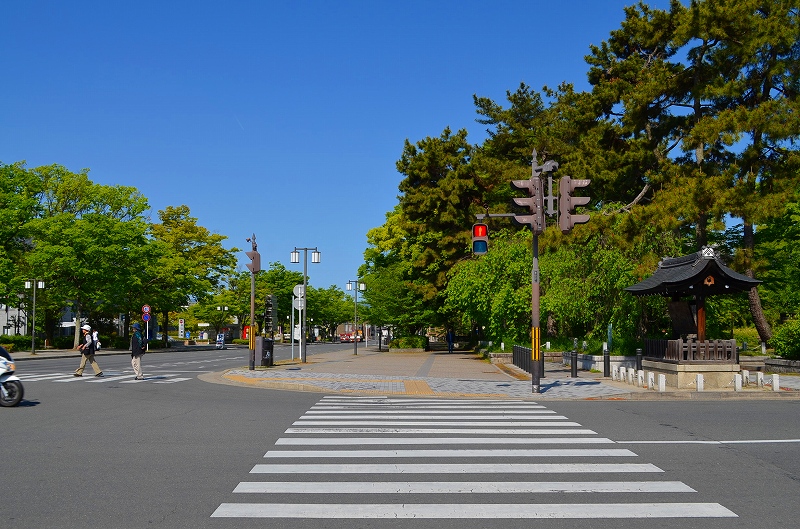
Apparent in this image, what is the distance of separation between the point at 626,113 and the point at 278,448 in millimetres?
28397

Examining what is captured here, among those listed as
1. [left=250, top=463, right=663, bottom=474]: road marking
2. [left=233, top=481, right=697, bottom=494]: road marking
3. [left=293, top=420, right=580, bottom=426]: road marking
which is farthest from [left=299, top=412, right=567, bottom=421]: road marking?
[left=233, top=481, right=697, bottom=494]: road marking

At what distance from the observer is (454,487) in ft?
24.4

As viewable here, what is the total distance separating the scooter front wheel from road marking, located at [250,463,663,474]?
8589mm

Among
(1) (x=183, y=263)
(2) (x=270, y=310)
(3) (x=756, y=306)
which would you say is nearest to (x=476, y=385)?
(2) (x=270, y=310)

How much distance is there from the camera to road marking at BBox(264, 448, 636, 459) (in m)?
9.32

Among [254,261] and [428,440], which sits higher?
[254,261]

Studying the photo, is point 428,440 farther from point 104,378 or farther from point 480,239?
point 104,378

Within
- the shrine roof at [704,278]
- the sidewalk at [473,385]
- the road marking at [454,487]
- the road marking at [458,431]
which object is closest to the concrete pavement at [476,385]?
the sidewalk at [473,385]

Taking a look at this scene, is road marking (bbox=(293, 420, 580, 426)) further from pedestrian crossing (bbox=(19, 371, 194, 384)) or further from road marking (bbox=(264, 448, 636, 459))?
pedestrian crossing (bbox=(19, 371, 194, 384))

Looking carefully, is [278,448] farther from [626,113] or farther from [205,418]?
[626,113]

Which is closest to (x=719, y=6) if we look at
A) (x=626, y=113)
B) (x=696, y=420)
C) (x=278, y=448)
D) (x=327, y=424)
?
(x=626, y=113)

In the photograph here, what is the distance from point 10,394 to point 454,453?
10216 millimetres

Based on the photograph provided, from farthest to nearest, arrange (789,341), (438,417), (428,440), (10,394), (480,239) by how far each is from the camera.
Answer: (789,341)
(480,239)
(10,394)
(438,417)
(428,440)

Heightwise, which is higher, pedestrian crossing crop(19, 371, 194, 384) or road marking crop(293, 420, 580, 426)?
road marking crop(293, 420, 580, 426)
